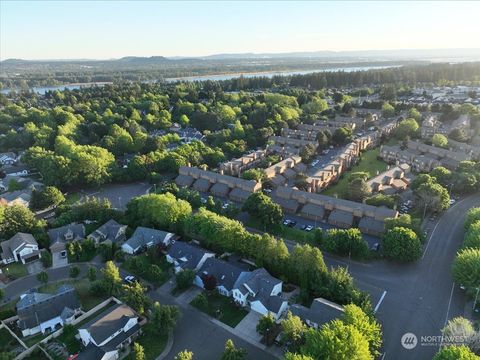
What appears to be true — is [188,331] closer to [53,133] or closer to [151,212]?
[151,212]

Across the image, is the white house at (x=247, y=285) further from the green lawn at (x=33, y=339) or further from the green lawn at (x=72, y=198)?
the green lawn at (x=72, y=198)

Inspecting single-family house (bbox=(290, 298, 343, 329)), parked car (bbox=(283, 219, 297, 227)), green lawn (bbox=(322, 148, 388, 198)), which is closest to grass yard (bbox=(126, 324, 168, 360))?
single-family house (bbox=(290, 298, 343, 329))

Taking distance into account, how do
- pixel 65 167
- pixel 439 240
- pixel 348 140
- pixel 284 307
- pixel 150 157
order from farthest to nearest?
1. pixel 348 140
2. pixel 150 157
3. pixel 65 167
4. pixel 439 240
5. pixel 284 307

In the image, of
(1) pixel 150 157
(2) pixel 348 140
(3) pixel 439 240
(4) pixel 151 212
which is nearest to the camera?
(3) pixel 439 240

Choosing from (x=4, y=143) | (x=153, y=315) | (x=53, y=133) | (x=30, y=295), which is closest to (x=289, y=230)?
(x=153, y=315)

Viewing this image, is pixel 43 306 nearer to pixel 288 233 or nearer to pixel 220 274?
pixel 220 274

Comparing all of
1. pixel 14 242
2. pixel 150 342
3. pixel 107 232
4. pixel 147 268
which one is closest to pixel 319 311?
pixel 150 342
